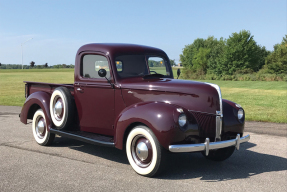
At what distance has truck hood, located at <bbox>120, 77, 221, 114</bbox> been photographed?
473 cm

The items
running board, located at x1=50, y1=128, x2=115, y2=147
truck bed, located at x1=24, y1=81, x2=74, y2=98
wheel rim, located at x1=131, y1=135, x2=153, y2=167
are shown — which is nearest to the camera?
wheel rim, located at x1=131, y1=135, x2=153, y2=167

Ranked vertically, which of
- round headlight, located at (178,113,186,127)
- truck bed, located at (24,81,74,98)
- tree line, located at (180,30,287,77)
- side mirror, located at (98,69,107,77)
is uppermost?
tree line, located at (180,30,287,77)

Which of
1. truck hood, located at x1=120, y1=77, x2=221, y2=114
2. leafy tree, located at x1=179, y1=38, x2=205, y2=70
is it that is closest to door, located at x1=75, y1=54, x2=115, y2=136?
truck hood, located at x1=120, y1=77, x2=221, y2=114

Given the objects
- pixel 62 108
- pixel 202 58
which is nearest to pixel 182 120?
pixel 62 108

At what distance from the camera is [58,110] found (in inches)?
243

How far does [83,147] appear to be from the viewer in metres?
6.63

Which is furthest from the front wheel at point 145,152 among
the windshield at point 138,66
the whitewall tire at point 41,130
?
the whitewall tire at point 41,130

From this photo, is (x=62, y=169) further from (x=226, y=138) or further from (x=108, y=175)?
(x=226, y=138)

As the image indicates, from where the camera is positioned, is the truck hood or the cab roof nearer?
the truck hood

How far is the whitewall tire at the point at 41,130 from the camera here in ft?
21.8

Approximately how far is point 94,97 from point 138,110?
1.26 m

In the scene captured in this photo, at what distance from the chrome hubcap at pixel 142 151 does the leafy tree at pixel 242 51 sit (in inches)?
2647

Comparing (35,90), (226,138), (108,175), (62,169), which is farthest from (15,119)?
(226,138)

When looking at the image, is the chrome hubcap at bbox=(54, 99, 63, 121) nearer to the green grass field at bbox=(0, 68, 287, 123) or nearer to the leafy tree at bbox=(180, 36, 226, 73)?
the green grass field at bbox=(0, 68, 287, 123)
